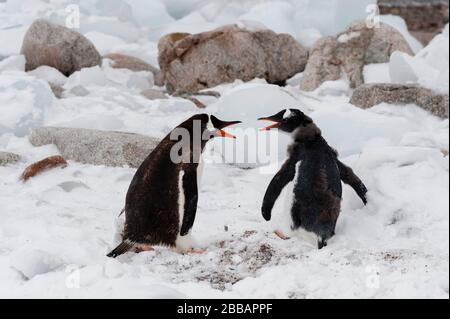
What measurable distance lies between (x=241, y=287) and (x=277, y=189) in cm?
72

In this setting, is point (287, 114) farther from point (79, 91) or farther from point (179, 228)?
point (79, 91)

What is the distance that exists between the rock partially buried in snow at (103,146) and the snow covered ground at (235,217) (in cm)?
11

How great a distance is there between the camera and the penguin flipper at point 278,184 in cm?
304

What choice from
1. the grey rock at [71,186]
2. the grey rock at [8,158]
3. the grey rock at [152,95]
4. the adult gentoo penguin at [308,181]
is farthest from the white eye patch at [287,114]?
the grey rock at [152,95]

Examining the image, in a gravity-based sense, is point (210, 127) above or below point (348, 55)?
above

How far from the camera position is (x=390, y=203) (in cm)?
324

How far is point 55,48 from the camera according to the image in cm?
877

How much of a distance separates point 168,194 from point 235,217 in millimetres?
673

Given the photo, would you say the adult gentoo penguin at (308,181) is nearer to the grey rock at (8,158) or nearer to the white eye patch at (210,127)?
the white eye patch at (210,127)

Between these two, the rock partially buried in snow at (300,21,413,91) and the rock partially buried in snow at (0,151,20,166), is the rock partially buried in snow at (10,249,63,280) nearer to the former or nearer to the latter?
the rock partially buried in snow at (0,151,20,166)

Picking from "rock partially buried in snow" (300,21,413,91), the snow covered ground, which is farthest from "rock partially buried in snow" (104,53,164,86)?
the snow covered ground

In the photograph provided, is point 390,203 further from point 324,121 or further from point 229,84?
point 229,84

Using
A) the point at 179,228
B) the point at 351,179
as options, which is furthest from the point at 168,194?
the point at 351,179
